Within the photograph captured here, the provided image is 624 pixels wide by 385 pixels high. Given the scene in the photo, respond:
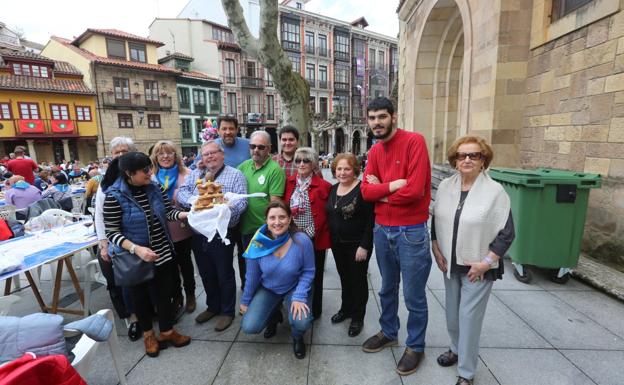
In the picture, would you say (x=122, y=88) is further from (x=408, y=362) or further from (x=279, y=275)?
(x=408, y=362)

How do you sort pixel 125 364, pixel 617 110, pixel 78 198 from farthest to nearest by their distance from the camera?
pixel 78 198 < pixel 617 110 < pixel 125 364

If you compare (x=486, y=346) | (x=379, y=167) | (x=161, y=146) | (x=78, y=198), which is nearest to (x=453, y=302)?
(x=486, y=346)

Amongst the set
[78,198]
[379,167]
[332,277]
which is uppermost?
[379,167]

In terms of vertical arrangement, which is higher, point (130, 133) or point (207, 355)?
point (130, 133)

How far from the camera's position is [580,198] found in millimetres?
3537

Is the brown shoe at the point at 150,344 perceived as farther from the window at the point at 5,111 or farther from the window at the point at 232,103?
the window at the point at 232,103

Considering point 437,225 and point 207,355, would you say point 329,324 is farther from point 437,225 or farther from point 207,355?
point 437,225

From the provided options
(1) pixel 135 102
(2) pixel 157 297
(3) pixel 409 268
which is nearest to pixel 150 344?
(2) pixel 157 297

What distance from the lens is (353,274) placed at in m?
2.80

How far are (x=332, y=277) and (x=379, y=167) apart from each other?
230 centimetres

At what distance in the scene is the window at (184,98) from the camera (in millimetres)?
26212

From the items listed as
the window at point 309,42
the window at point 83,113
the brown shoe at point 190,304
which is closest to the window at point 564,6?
the brown shoe at point 190,304

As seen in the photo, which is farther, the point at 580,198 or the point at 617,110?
the point at 617,110

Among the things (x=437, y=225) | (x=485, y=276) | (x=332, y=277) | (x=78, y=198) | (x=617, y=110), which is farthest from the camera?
(x=78, y=198)
